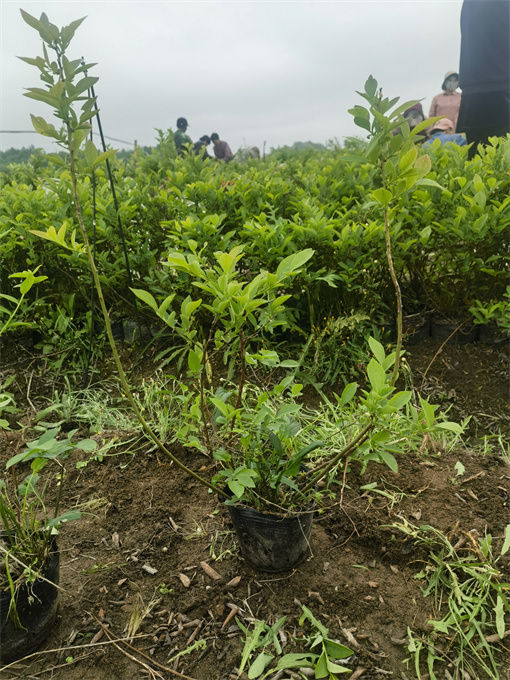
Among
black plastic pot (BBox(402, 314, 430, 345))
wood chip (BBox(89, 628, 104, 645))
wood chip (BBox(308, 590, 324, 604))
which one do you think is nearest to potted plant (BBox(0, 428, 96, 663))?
wood chip (BBox(89, 628, 104, 645))

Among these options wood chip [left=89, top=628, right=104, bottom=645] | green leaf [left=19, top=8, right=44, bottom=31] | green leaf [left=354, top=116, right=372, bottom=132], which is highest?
green leaf [left=19, top=8, right=44, bottom=31]

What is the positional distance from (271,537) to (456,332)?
240cm

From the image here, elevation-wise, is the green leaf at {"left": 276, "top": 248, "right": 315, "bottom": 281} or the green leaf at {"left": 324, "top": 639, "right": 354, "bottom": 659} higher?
the green leaf at {"left": 276, "top": 248, "right": 315, "bottom": 281}

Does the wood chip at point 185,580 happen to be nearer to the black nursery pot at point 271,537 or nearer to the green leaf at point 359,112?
the black nursery pot at point 271,537

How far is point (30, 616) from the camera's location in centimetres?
153

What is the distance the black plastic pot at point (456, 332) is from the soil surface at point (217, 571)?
3.91ft

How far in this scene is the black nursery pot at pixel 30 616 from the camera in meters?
1.49

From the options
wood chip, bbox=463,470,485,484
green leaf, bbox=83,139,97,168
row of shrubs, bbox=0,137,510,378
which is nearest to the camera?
green leaf, bbox=83,139,97,168

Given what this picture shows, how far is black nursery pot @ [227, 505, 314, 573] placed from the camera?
1650 mm

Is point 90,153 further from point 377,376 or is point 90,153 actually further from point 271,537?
point 271,537

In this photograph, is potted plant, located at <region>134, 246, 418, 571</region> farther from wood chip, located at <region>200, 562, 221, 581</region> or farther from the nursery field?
wood chip, located at <region>200, 562, 221, 581</region>

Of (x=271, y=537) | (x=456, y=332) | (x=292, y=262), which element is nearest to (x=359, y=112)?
(x=292, y=262)

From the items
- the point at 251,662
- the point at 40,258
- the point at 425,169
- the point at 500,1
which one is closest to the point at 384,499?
the point at 251,662

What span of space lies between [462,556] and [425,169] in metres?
1.39
